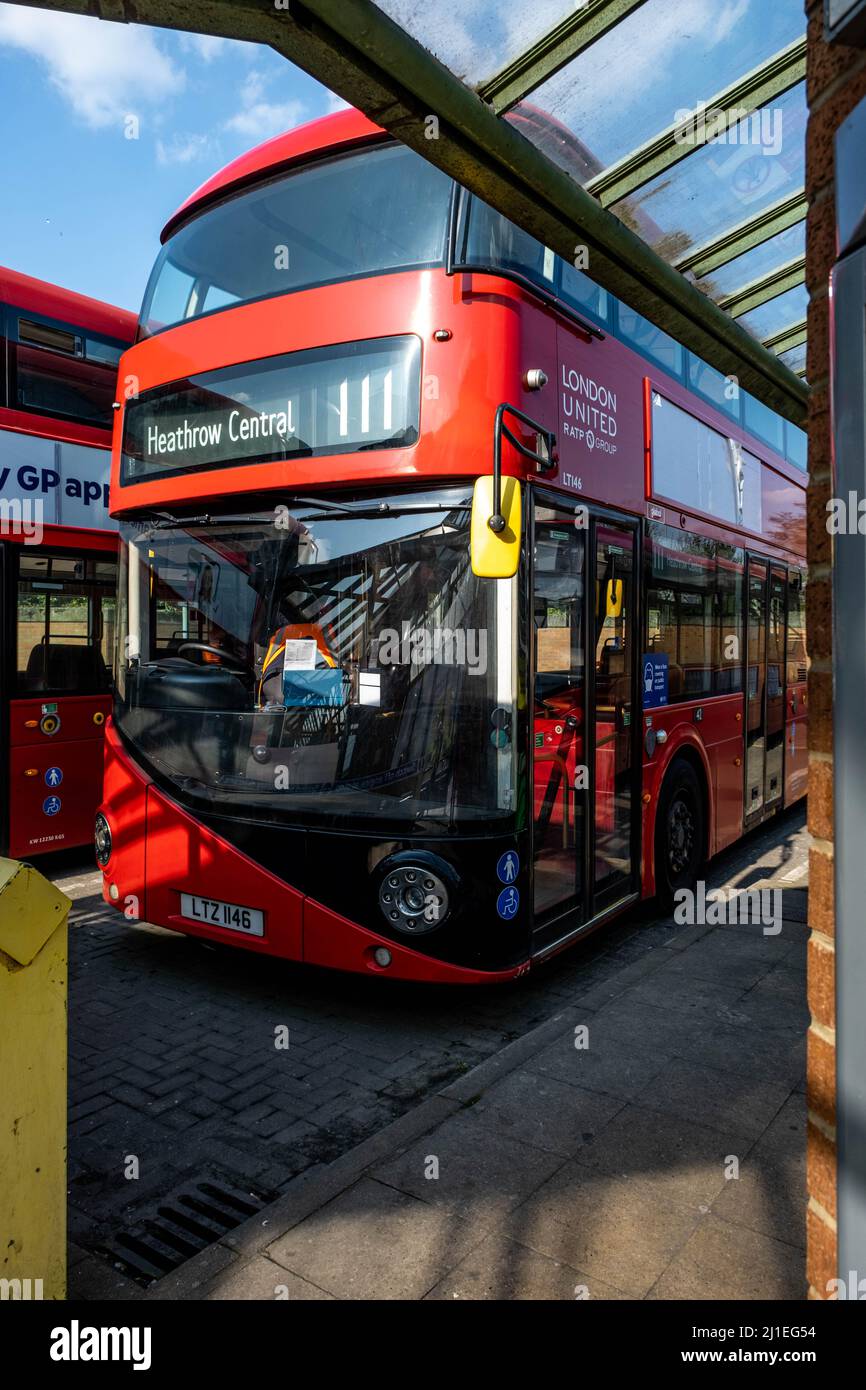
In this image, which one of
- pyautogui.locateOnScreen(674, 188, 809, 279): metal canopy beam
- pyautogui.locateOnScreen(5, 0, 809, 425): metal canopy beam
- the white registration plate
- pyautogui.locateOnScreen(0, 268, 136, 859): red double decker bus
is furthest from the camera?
pyautogui.locateOnScreen(0, 268, 136, 859): red double decker bus

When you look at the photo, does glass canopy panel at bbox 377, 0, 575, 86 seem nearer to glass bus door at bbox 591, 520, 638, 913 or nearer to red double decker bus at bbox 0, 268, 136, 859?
glass bus door at bbox 591, 520, 638, 913

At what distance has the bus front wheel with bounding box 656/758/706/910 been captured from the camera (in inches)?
261

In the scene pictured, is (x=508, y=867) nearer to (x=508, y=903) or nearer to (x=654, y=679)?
(x=508, y=903)

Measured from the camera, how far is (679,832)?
6.97 metres

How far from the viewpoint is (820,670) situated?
166 cm

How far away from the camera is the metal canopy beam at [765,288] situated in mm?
3422

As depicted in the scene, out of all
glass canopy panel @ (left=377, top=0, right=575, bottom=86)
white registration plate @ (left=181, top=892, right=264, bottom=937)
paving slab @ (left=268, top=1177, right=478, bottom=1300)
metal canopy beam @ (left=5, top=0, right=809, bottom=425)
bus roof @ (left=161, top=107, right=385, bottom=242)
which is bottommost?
paving slab @ (left=268, top=1177, right=478, bottom=1300)

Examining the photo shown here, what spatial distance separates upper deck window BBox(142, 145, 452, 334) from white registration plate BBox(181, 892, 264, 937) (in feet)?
10.8

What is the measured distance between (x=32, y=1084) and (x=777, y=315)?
3.75m

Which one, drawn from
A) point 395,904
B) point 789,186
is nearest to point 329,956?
point 395,904

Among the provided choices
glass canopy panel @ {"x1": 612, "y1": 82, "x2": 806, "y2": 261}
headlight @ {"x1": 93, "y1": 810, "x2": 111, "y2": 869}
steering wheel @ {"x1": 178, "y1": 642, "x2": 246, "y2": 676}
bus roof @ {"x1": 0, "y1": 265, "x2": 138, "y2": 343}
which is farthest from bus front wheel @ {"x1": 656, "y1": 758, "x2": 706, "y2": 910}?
bus roof @ {"x1": 0, "y1": 265, "x2": 138, "y2": 343}

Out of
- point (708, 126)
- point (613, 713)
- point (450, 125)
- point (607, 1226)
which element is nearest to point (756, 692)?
point (613, 713)

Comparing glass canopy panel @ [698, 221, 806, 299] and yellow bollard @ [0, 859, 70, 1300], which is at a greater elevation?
glass canopy panel @ [698, 221, 806, 299]
